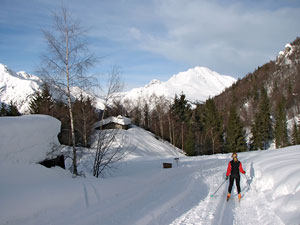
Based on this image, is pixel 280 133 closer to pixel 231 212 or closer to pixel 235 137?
pixel 235 137

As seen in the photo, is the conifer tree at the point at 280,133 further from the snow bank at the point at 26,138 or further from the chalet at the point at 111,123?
the snow bank at the point at 26,138

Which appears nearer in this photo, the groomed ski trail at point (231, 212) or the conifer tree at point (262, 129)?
the groomed ski trail at point (231, 212)

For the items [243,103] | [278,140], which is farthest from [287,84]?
[278,140]

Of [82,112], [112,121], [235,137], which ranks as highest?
[82,112]

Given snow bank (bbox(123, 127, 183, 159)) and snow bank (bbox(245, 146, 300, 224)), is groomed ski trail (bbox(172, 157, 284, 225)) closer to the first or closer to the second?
snow bank (bbox(245, 146, 300, 224))

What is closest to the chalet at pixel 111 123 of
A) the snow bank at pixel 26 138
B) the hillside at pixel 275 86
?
the snow bank at pixel 26 138

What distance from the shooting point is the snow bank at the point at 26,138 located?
20.4 ft

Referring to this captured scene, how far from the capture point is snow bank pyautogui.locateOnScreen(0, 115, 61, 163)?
20.4ft


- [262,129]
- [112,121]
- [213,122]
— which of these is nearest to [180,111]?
[213,122]

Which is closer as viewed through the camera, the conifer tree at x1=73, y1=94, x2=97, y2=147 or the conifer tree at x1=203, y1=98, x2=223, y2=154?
the conifer tree at x1=73, y1=94, x2=97, y2=147

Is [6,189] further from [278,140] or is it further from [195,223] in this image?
[278,140]

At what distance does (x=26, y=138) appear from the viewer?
6.99 m

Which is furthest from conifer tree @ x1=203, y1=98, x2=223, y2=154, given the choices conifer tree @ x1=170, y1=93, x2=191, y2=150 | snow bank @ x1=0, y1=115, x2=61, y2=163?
snow bank @ x1=0, y1=115, x2=61, y2=163

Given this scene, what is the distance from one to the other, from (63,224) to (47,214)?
0.60m
